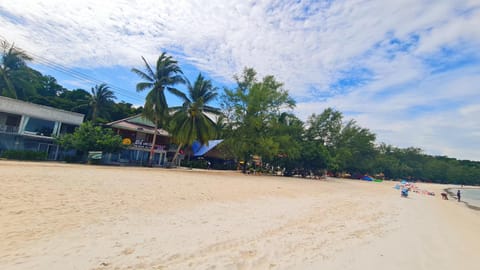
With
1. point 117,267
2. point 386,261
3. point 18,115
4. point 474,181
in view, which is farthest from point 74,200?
point 474,181

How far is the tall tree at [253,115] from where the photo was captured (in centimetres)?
2645

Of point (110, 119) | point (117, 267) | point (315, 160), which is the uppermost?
point (110, 119)

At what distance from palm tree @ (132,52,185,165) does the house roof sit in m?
4.42

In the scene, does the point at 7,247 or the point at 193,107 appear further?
the point at 193,107

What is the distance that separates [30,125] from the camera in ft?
76.7

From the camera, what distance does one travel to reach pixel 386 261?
4.52 metres

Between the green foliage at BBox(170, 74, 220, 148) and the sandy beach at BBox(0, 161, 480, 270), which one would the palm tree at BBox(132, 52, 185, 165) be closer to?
the green foliage at BBox(170, 74, 220, 148)

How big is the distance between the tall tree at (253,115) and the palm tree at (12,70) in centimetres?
2549

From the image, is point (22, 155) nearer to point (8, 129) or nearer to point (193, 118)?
point (8, 129)

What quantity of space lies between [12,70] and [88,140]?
17.5 m

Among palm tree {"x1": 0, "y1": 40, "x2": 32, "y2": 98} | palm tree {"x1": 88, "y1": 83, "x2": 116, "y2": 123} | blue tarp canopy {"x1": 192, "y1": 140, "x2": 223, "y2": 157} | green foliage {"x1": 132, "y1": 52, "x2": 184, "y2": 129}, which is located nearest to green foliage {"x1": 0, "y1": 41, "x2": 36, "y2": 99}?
palm tree {"x1": 0, "y1": 40, "x2": 32, "y2": 98}

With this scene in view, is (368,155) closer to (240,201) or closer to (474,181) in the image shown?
(240,201)

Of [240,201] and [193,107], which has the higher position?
[193,107]

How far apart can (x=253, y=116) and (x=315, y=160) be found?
42.1ft
